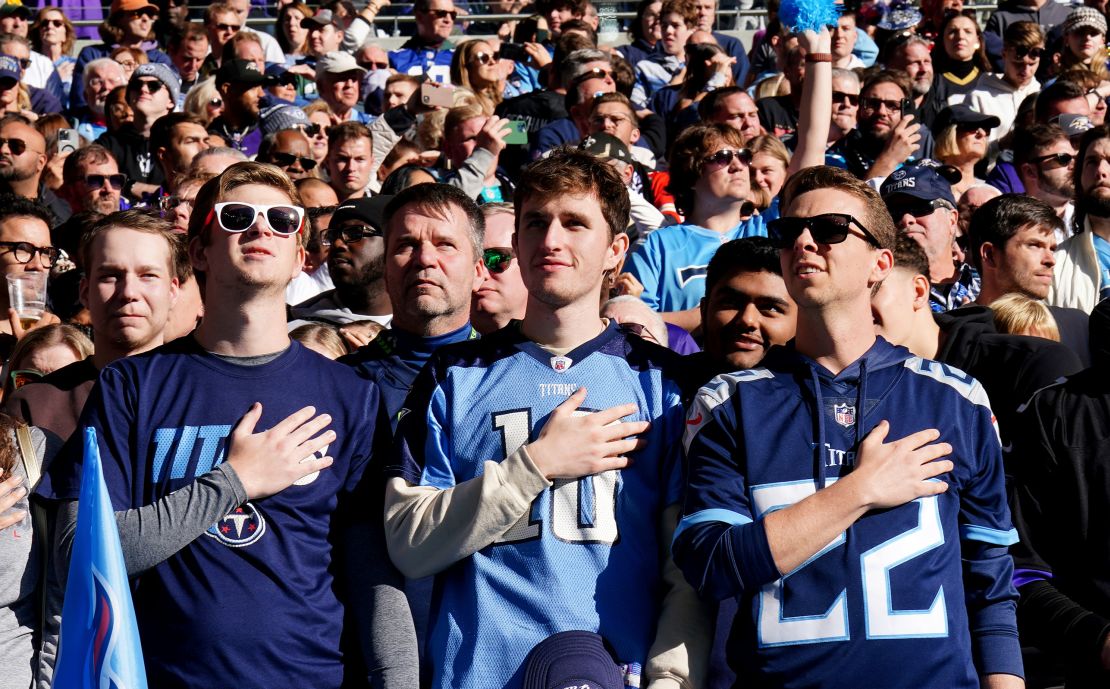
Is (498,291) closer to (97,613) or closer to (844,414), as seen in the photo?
(844,414)

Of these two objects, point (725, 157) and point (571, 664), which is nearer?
point (571, 664)

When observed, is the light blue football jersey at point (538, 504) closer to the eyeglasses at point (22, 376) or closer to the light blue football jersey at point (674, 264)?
the eyeglasses at point (22, 376)

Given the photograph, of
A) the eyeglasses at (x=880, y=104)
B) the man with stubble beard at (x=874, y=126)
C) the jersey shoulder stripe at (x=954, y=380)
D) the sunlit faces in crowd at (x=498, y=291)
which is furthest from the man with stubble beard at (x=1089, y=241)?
the jersey shoulder stripe at (x=954, y=380)

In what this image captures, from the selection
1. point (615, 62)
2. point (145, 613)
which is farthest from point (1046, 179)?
point (145, 613)

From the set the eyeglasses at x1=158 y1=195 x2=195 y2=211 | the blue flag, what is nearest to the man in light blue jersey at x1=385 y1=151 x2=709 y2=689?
the blue flag

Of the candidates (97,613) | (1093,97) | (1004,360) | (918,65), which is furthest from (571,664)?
(918,65)

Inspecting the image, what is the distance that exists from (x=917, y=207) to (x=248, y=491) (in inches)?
158

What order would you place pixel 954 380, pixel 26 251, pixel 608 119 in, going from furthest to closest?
pixel 608 119, pixel 26 251, pixel 954 380

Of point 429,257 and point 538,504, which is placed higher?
point 429,257

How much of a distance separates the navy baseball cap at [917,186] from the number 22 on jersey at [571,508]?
3.48 meters

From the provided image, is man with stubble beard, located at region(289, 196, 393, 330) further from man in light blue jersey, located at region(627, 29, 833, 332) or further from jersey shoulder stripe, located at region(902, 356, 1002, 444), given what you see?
jersey shoulder stripe, located at region(902, 356, 1002, 444)

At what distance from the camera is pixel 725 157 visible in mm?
6773

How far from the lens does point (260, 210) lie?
153 inches

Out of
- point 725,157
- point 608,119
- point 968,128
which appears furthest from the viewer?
point 968,128
